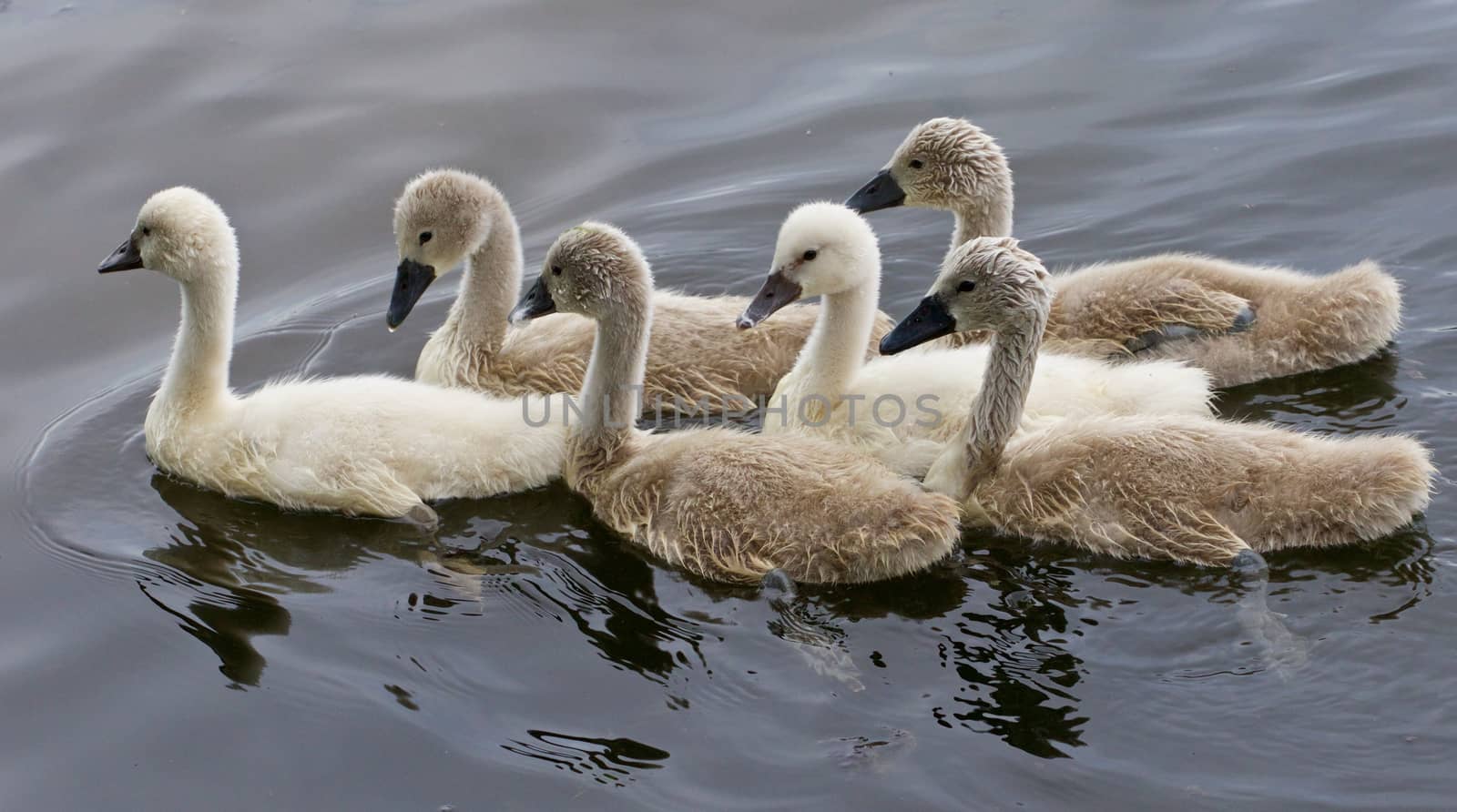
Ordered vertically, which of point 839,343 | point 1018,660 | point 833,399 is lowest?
point 1018,660

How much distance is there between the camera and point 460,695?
5801 mm

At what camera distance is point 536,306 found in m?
6.92

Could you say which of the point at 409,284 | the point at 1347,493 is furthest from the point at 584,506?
the point at 1347,493

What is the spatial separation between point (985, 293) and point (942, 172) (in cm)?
160

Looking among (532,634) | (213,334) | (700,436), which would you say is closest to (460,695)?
(532,634)

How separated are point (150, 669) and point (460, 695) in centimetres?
132

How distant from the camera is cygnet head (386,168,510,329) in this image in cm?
759

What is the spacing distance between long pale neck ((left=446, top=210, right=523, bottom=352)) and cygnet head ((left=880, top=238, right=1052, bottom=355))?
221cm

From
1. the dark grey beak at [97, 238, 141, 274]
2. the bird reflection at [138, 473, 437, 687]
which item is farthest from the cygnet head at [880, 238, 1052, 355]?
the dark grey beak at [97, 238, 141, 274]

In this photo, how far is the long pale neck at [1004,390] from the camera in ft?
20.5

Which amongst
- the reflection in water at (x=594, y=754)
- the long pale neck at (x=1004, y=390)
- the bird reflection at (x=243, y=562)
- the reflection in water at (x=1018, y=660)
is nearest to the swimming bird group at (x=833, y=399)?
the long pale neck at (x=1004, y=390)

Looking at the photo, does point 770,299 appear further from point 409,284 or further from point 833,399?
point 409,284

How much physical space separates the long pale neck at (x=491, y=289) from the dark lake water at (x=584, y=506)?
1.00 meters

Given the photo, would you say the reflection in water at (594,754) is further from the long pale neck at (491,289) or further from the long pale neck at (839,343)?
the long pale neck at (491,289)
